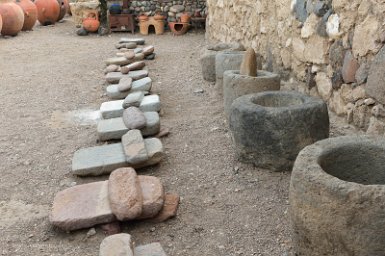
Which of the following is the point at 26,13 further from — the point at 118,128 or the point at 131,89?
the point at 118,128

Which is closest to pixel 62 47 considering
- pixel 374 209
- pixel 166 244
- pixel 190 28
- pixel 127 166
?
pixel 190 28

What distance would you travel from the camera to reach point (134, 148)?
3.09m

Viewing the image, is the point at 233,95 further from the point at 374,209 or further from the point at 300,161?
the point at 374,209

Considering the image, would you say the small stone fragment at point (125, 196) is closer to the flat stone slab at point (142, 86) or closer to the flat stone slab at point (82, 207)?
the flat stone slab at point (82, 207)

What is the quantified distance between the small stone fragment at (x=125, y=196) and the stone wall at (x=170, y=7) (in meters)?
8.28

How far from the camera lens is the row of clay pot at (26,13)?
32.6 ft

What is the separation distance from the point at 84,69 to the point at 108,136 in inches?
128

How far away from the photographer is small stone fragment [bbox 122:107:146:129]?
3.55 m

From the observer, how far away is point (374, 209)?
1.62 metres

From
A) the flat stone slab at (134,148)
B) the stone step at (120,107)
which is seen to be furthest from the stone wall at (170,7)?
the flat stone slab at (134,148)

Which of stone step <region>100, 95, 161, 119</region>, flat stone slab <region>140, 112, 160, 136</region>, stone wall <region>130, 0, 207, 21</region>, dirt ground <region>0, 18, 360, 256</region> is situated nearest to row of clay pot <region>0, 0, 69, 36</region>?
stone wall <region>130, 0, 207, 21</region>

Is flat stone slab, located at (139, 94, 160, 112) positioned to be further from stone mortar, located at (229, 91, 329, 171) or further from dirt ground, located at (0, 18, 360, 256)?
stone mortar, located at (229, 91, 329, 171)

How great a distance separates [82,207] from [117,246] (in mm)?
547

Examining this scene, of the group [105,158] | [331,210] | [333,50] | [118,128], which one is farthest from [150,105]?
[331,210]
